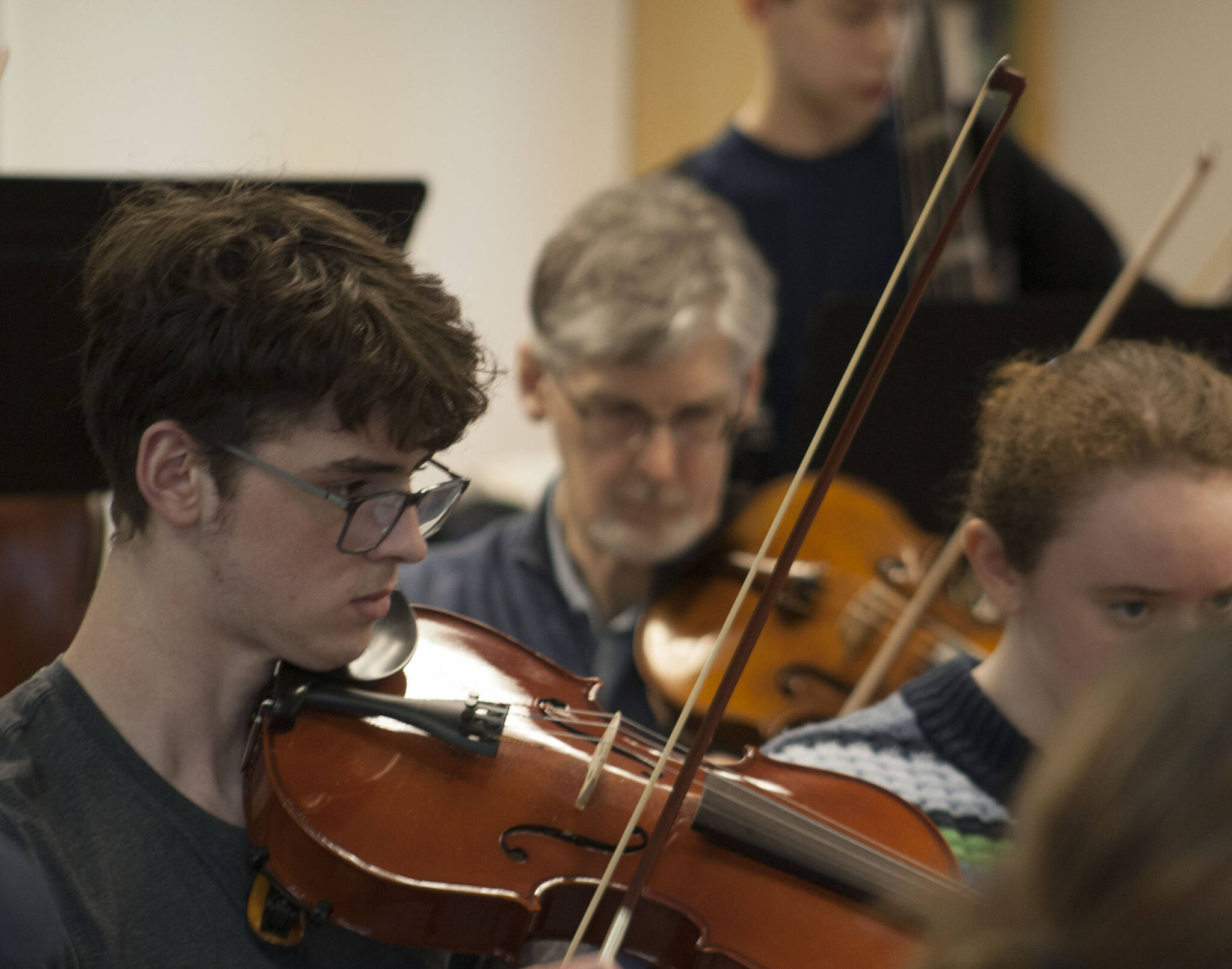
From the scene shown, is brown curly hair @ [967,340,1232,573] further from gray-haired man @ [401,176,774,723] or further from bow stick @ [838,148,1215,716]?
gray-haired man @ [401,176,774,723]

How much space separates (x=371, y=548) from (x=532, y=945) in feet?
1.09

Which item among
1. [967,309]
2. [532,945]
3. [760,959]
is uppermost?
[967,309]

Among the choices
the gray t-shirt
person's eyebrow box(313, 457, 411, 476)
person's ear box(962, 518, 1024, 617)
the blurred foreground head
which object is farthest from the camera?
person's ear box(962, 518, 1024, 617)

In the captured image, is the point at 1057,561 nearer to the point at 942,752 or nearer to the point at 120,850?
the point at 942,752

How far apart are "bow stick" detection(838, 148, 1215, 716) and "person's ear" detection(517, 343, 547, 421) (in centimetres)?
55

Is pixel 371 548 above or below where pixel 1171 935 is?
below

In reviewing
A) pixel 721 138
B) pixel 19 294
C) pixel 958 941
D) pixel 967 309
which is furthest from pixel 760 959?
pixel 721 138

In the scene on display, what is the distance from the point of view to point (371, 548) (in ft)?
3.33

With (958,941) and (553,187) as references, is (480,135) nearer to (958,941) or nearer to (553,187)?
(553,187)

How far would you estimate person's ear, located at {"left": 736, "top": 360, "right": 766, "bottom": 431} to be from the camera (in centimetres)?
179

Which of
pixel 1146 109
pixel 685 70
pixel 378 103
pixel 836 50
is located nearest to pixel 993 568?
pixel 836 50

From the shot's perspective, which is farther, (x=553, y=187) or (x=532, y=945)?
(x=553, y=187)

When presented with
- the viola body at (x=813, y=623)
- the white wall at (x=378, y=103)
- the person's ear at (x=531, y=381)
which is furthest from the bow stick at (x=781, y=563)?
the white wall at (x=378, y=103)

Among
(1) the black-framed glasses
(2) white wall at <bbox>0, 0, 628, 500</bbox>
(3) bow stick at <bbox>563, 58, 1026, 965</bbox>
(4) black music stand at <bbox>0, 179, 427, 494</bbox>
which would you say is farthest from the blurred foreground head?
(2) white wall at <bbox>0, 0, 628, 500</bbox>
